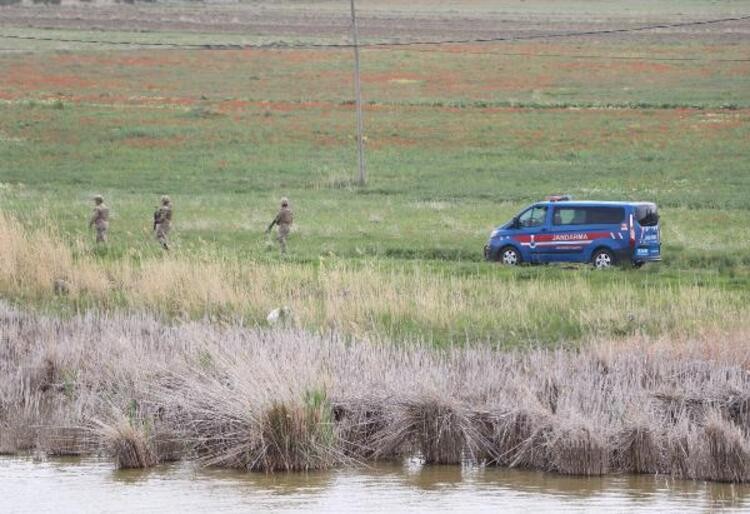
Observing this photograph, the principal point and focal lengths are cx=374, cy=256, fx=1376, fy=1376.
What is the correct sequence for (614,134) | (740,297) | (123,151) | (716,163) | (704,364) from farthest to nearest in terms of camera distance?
(614,134) < (123,151) < (716,163) < (740,297) < (704,364)

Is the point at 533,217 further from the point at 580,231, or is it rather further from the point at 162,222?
the point at 162,222

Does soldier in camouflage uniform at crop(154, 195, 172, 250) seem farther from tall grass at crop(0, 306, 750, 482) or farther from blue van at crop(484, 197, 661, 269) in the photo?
tall grass at crop(0, 306, 750, 482)

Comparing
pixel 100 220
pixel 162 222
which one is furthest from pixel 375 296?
pixel 100 220

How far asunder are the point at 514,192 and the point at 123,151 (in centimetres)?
1926

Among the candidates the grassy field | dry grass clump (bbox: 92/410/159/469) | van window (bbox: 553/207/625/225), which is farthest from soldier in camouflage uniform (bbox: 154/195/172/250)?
dry grass clump (bbox: 92/410/159/469)

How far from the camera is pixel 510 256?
29.9 meters

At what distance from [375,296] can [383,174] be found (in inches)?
1145

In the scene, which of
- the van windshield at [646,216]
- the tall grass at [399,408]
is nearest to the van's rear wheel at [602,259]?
the van windshield at [646,216]

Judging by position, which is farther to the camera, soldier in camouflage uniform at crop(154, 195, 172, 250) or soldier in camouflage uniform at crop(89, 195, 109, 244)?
soldier in camouflage uniform at crop(89, 195, 109, 244)

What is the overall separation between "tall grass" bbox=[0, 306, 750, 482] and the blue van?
12.0m

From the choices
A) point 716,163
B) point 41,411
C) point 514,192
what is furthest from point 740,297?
point 716,163

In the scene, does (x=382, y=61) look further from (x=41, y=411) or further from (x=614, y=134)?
(x=41, y=411)

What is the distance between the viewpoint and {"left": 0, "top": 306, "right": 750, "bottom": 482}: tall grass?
1457cm

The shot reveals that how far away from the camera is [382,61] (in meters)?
97.6
